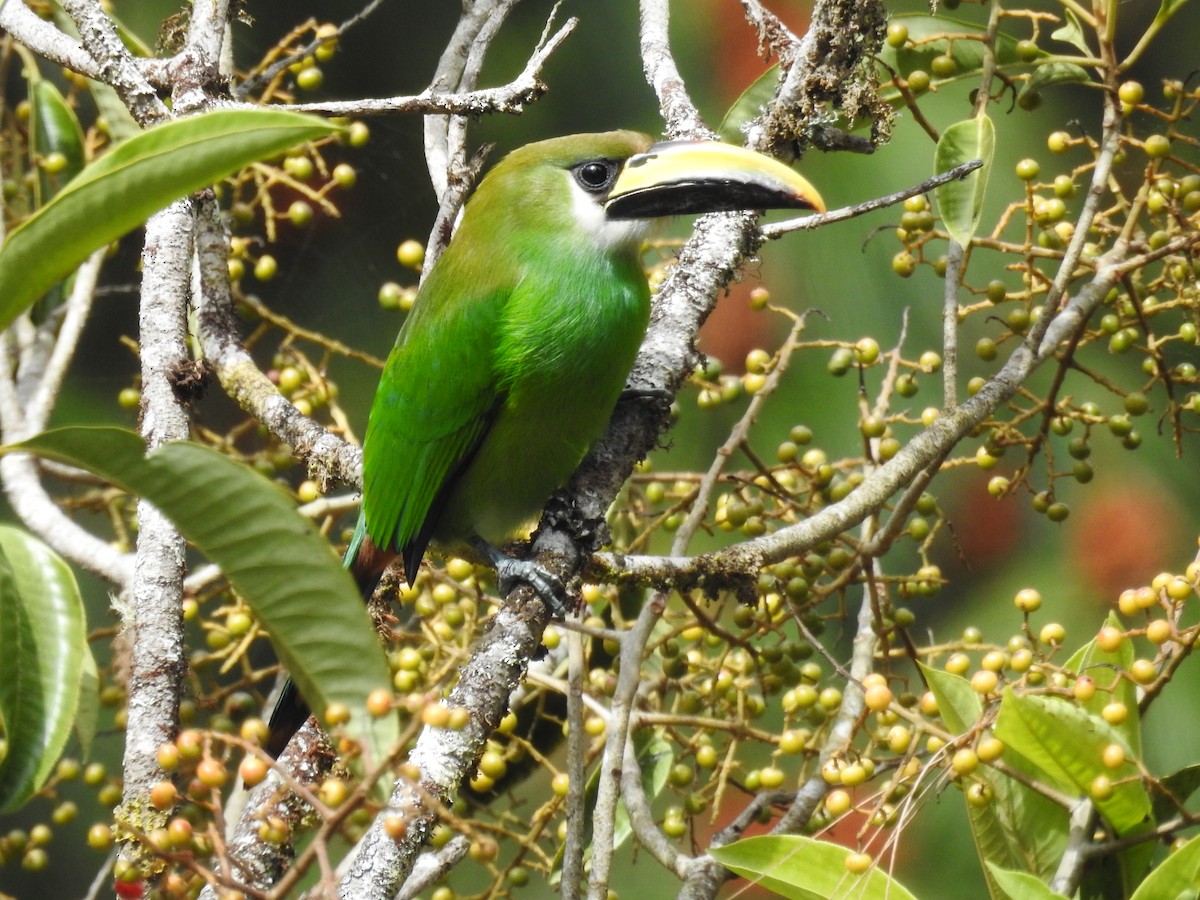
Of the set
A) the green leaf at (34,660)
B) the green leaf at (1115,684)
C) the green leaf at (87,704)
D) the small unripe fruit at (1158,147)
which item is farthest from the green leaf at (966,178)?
the green leaf at (87,704)

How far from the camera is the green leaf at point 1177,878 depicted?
1.25 m

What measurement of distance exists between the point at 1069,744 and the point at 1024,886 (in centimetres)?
17

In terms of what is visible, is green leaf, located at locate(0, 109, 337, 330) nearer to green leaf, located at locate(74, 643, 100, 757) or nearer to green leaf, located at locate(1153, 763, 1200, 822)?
green leaf, located at locate(74, 643, 100, 757)

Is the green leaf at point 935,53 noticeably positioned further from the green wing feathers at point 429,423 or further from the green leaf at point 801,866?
the green leaf at point 801,866

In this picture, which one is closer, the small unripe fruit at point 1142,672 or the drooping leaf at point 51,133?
the small unripe fruit at point 1142,672

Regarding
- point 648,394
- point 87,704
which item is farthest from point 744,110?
point 87,704

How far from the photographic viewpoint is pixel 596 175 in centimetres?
185

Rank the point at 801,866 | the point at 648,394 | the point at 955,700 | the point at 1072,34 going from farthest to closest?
the point at 648,394 → the point at 1072,34 → the point at 955,700 → the point at 801,866

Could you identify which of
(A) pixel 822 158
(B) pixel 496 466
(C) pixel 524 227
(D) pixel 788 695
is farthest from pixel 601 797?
(A) pixel 822 158

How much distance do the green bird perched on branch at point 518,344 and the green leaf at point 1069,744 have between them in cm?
70

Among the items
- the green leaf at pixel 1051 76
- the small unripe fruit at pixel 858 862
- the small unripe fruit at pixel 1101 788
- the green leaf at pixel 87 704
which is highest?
the green leaf at pixel 1051 76

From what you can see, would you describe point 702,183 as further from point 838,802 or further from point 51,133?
point 51,133

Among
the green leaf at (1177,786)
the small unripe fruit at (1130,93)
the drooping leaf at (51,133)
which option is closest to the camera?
the green leaf at (1177,786)

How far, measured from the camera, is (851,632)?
2830 mm
